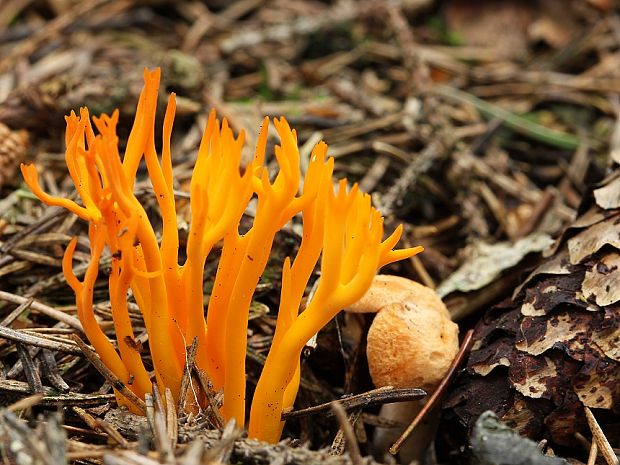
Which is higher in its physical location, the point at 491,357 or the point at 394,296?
the point at 394,296

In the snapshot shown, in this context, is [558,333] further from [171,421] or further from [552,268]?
[171,421]

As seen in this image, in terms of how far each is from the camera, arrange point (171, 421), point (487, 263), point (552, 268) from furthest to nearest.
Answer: point (487, 263), point (552, 268), point (171, 421)

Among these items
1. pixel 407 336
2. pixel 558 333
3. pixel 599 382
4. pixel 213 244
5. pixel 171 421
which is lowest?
pixel 599 382

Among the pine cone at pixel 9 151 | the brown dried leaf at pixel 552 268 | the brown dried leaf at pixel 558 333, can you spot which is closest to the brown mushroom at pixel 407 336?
the brown dried leaf at pixel 558 333

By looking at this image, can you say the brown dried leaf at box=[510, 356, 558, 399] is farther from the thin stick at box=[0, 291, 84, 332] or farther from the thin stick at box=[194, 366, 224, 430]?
→ the thin stick at box=[0, 291, 84, 332]

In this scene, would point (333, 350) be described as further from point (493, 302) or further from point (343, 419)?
point (343, 419)

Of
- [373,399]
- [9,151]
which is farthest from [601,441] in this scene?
[9,151]

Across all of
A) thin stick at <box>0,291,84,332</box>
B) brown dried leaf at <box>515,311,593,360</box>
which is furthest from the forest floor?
brown dried leaf at <box>515,311,593,360</box>
